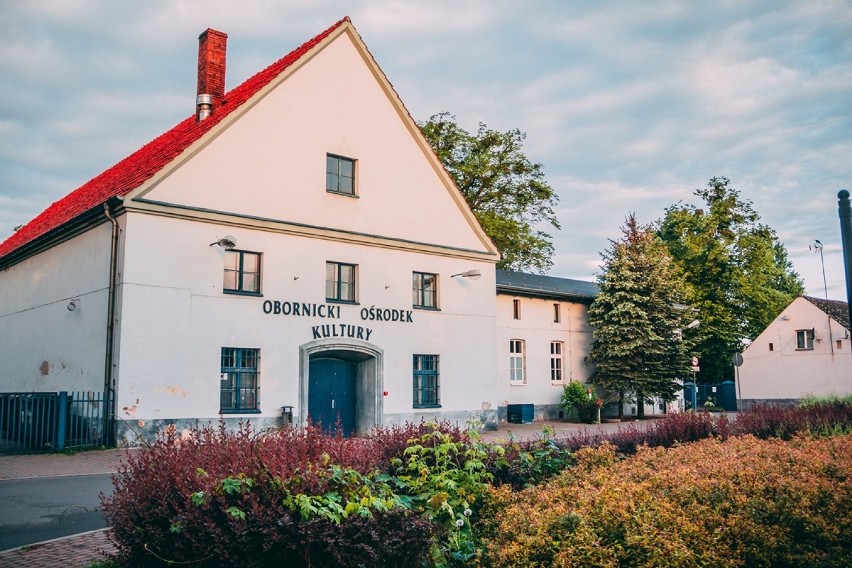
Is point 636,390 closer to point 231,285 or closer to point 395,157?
point 395,157

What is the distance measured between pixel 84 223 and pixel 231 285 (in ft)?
14.6

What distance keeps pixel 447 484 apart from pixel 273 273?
46.7ft

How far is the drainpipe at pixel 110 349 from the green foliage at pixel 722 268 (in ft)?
118

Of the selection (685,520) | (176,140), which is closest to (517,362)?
(176,140)

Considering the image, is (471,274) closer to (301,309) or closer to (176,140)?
(301,309)

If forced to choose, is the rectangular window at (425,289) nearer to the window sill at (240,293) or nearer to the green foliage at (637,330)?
the window sill at (240,293)

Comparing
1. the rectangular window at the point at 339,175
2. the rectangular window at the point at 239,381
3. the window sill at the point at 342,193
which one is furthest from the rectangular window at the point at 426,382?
the rectangular window at the point at 339,175

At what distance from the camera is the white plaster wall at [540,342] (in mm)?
30375

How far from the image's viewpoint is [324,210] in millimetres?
21797

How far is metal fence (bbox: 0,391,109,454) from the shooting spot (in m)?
17.7

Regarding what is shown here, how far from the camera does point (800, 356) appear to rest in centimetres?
4228

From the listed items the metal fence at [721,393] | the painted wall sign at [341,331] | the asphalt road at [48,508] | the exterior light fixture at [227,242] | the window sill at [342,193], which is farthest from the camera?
the metal fence at [721,393]

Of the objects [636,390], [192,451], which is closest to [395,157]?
[636,390]

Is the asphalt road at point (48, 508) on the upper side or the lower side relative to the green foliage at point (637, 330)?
lower
